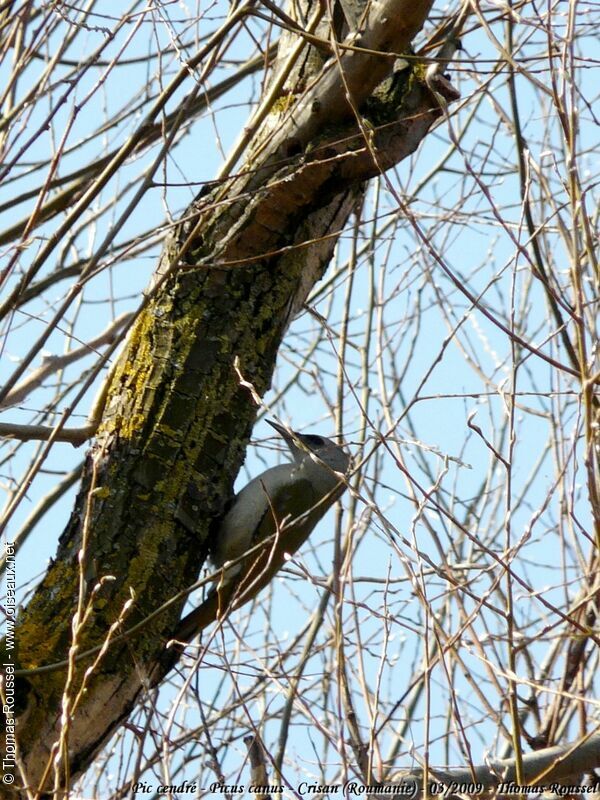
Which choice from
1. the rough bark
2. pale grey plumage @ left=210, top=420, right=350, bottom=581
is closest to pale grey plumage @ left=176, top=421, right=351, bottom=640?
pale grey plumage @ left=210, top=420, right=350, bottom=581

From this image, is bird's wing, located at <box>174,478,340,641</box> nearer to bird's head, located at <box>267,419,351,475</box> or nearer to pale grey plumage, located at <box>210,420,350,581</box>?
pale grey plumage, located at <box>210,420,350,581</box>

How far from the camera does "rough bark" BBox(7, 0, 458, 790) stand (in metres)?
2.70

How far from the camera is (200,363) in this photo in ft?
9.69

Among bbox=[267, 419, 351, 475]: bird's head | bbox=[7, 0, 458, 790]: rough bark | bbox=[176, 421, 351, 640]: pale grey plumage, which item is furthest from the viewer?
bbox=[267, 419, 351, 475]: bird's head

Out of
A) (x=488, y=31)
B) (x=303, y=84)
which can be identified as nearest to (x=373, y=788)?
(x=488, y=31)

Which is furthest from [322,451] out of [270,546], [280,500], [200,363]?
[200,363]

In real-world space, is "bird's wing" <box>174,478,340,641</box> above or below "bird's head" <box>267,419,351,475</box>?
below

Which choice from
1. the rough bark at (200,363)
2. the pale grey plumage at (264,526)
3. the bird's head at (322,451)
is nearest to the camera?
the rough bark at (200,363)

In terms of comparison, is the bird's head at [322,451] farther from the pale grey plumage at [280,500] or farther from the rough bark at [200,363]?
the rough bark at [200,363]

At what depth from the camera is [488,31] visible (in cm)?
246

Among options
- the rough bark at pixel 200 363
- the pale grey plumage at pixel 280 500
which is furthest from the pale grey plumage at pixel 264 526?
the rough bark at pixel 200 363

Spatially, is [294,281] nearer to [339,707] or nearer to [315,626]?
[339,707]

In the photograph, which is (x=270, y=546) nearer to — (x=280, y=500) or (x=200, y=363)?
(x=280, y=500)

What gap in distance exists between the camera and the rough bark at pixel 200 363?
8.85ft
